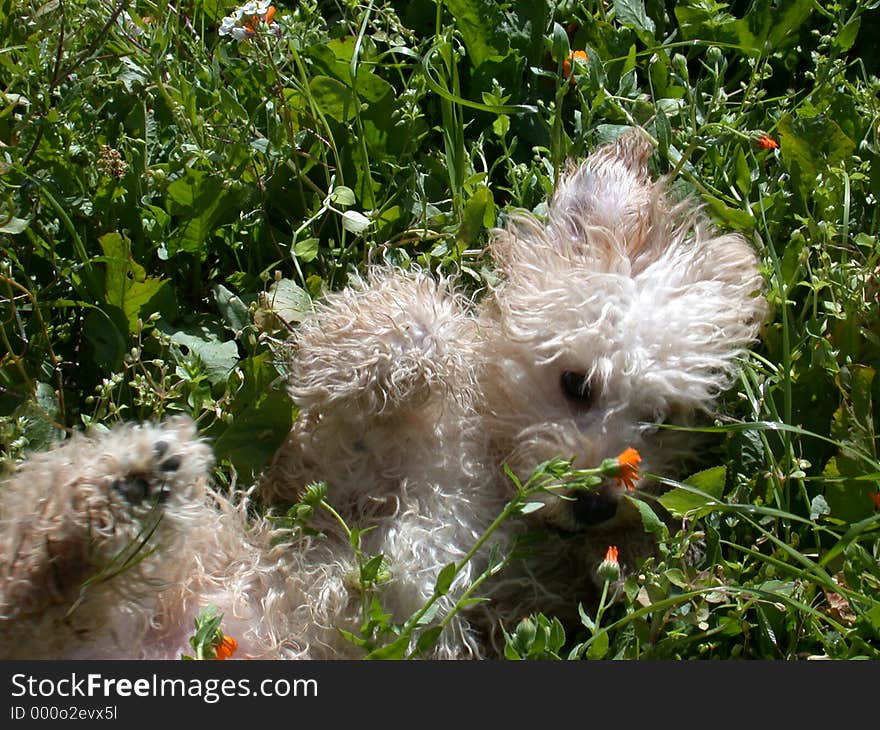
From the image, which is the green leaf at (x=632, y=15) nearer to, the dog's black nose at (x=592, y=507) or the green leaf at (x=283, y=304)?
the green leaf at (x=283, y=304)

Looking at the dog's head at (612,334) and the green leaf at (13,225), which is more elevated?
the green leaf at (13,225)

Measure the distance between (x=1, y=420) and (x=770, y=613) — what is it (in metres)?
2.37

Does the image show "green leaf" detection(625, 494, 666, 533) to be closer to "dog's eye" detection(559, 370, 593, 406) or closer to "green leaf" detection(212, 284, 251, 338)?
"dog's eye" detection(559, 370, 593, 406)

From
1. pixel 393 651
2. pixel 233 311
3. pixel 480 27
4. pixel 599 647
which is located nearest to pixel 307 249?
pixel 233 311

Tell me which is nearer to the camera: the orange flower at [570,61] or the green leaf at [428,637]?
the green leaf at [428,637]

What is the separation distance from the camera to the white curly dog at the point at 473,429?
310 centimetres

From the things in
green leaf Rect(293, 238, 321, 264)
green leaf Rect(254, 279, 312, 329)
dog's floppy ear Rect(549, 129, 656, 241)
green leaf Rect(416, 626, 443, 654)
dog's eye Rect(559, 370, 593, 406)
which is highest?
dog's floppy ear Rect(549, 129, 656, 241)

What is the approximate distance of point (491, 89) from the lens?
14.9ft

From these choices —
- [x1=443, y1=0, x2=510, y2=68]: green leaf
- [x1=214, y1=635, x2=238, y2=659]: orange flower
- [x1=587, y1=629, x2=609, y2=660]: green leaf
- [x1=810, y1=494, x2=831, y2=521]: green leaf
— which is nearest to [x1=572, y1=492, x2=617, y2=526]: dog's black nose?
[x1=587, y1=629, x2=609, y2=660]: green leaf

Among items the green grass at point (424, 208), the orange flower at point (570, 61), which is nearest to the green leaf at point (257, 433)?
the green grass at point (424, 208)

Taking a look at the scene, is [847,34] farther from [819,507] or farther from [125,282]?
[125,282]

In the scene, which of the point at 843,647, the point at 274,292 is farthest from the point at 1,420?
the point at 843,647

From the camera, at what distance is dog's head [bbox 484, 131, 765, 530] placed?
324 cm

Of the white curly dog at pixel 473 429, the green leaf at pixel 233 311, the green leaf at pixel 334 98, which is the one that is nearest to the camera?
the white curly dog at pixel 473 429
